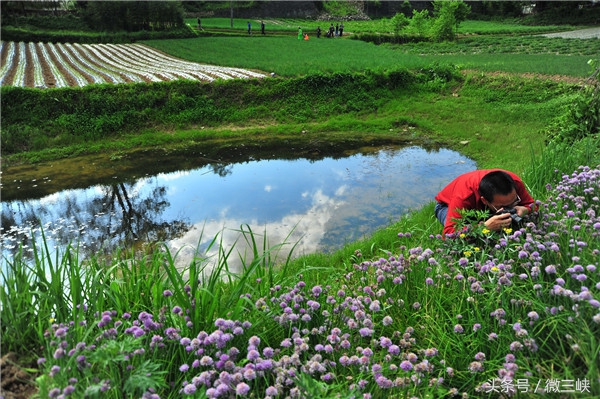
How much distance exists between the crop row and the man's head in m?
12.9

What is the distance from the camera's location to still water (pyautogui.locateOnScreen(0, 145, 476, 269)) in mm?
6406

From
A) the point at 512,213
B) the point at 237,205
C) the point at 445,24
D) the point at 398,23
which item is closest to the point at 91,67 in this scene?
the point at 237,205

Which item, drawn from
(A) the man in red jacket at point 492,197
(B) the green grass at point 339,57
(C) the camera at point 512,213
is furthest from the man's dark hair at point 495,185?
(B) the green grass at point 339,57

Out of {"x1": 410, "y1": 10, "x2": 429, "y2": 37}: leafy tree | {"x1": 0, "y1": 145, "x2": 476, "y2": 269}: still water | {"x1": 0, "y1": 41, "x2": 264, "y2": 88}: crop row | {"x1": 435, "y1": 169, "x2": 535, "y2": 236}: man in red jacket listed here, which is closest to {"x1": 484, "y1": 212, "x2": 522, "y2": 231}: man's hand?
{"x1": 435, "y1": 169, "x2": 535, "y2": 236}: man in red jacket

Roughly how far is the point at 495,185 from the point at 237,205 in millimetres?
4892

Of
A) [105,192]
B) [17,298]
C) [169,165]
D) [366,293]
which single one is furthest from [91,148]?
[366,293]

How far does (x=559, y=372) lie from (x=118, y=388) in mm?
2238

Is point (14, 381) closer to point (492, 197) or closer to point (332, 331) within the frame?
point (332, 331)

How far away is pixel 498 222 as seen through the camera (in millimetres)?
3359

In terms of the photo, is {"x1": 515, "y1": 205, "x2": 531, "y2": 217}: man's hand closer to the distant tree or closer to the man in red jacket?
the man in red jacket

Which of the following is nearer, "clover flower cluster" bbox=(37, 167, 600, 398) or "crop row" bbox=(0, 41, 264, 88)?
"clover flower cluster" bbox=(37, 167, 600, 398)

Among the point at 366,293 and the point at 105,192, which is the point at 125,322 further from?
the point at 105,192

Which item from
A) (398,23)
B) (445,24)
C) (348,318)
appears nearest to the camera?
(348,318)

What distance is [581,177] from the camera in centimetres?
387
